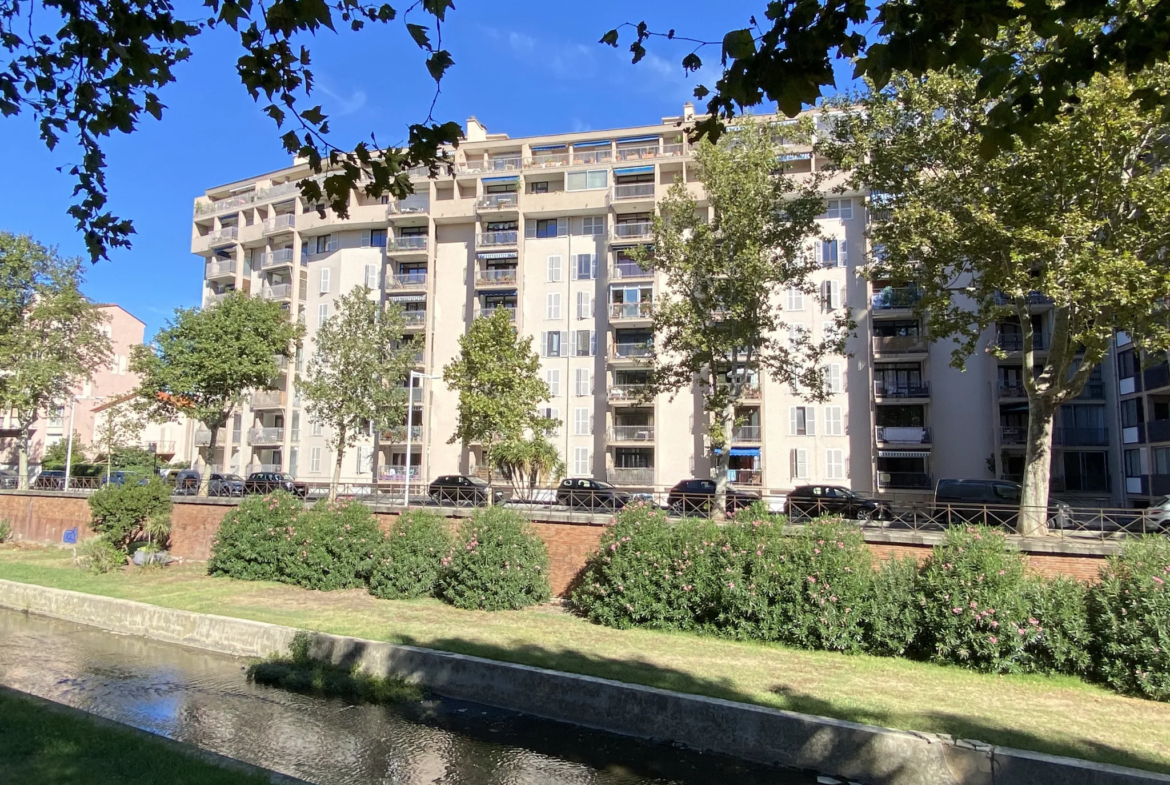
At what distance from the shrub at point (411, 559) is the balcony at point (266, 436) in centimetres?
3071

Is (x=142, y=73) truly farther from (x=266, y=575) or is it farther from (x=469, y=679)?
(x=266, y=575)

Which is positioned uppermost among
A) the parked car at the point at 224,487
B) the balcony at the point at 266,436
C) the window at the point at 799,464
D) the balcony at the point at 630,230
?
the balcony at the point at 630,230

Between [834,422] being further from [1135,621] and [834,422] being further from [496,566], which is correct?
[1135,621]

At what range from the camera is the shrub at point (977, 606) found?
40.0 ft

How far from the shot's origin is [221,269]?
51.8 metres

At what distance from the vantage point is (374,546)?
20.2 metres

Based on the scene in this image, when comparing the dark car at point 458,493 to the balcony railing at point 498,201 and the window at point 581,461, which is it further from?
the balcony railing at point 498,201

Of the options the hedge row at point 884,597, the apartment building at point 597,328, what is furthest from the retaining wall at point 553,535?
the apartment building at point 597,328

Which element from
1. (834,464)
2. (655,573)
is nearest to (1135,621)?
(655,573)

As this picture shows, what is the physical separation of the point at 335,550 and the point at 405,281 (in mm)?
27744

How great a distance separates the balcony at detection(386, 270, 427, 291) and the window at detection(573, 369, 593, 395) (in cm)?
1154

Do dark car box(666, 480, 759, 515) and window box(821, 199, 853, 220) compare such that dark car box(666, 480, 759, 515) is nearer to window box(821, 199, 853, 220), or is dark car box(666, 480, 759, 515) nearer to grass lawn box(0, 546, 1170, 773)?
grass lawn box(0, 546, 1170, 773)

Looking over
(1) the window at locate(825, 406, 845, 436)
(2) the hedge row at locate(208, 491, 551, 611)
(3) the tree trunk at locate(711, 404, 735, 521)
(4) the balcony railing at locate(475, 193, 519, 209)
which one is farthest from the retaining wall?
(4) the balcony railing at locate(475, 193, 519, 209)

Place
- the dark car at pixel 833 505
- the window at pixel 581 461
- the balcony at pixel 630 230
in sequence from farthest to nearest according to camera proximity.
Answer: the balcony at pixel 630 230 < the window at pixel 581 461 < the dark car at pixel 833 505
